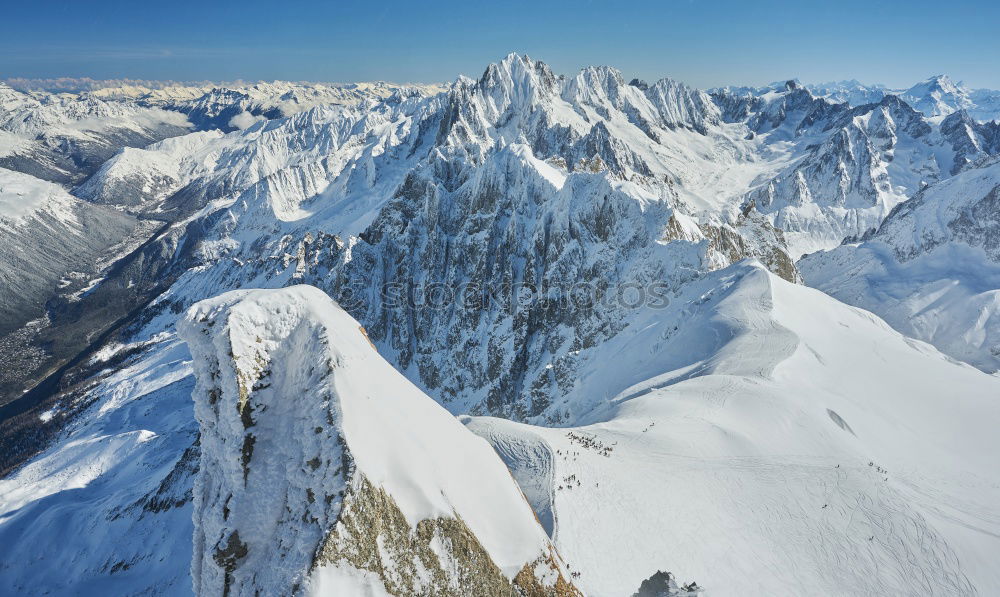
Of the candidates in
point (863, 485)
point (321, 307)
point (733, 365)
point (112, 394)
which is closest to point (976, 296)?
point (733, 365)

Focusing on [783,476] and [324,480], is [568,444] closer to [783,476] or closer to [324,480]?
[783,476]

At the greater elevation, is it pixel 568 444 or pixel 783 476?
pixel 568 444

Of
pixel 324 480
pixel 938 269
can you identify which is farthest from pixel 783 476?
pixel 938 269

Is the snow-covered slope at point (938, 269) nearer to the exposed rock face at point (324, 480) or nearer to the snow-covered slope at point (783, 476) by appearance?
the snow-covered slope at point (783, 476)

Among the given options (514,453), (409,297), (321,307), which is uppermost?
(321,307)

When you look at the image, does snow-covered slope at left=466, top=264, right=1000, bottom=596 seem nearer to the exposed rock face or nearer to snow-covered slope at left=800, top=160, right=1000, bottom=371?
the exposed rock face

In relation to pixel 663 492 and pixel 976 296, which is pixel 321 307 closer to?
pixel 663 492
